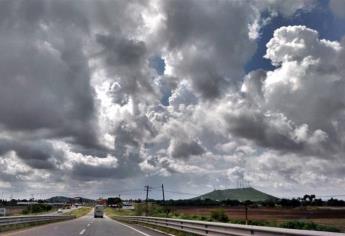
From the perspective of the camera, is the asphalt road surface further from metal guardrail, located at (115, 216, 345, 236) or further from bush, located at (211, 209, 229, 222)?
bush, located at (211, 209, 229, 222)

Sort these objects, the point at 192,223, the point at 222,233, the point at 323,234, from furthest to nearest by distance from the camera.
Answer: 1. the point at 192,223
2. the point at 222,233
3. the point at 323,234

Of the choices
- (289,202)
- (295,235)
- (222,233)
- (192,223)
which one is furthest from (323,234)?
(289,202)

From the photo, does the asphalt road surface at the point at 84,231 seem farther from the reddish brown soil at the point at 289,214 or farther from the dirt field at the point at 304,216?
the reddish brown soil at the point at 289,214

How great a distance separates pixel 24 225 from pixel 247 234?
2568 centimetres

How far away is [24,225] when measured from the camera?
36.0m

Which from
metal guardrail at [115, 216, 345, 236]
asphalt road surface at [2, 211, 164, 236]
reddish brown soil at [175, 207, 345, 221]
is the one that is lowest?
asphalt road surface at [2, 211, 164, 236]

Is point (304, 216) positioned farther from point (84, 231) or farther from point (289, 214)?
point (84, 231)

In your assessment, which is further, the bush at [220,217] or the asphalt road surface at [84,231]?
the bush at [220,217]

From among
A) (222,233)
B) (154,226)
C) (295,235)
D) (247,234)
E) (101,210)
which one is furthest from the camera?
(101,210)

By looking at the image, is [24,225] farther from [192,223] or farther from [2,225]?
[192,223]

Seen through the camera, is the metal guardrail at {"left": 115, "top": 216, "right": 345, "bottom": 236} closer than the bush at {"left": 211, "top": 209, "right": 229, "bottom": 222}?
Yes

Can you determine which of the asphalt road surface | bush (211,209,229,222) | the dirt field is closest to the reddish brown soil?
the dirt field

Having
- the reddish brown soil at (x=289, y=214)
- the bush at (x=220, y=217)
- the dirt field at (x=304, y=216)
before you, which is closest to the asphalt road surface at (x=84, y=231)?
the dirt field at (x=304, y=216)

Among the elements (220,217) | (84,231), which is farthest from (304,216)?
(84,231)
